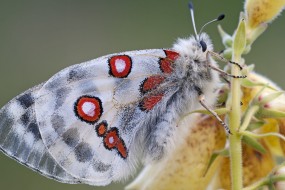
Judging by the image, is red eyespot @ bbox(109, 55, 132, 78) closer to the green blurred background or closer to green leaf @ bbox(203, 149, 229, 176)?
green leaf @ bbox(203, 149, 229, 176)

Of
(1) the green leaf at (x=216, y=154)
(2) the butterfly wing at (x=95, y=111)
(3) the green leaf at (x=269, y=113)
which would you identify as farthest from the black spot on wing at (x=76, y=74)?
(3) the green leaf at (x=269, y=113)

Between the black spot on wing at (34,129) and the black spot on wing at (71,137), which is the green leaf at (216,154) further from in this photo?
the black spot on wing at (34,129)

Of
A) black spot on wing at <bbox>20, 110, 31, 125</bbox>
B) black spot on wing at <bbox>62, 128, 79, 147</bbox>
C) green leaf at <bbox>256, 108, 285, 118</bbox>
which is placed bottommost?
black spot on wing at <bbox>62, 128, 79, 147</bbox>

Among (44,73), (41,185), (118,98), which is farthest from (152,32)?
(118,98)

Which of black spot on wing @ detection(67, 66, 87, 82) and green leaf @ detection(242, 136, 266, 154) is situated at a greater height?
black spot on wing @ detection(67, 66, 87, 82)

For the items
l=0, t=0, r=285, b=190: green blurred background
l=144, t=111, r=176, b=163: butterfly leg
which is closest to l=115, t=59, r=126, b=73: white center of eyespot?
l=144, t=111, r=176, b=163: butterfly leg
